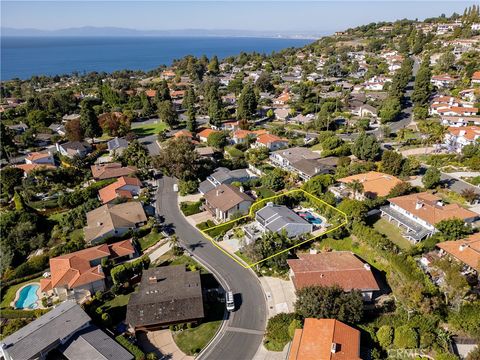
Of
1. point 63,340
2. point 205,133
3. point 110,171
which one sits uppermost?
point 205,133

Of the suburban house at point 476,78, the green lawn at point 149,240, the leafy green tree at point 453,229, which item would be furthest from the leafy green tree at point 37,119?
the suburban house at point 476,78

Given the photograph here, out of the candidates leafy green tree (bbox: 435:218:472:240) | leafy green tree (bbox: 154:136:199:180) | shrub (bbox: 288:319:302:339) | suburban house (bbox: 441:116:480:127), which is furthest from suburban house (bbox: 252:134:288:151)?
shrub (bbox: 288:319:302:339)

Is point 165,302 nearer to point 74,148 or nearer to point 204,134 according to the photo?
point 204,134

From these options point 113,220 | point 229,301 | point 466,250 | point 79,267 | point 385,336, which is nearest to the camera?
point 385,336

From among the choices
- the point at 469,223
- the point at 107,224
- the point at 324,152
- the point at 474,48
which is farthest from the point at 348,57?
the point at 107,224

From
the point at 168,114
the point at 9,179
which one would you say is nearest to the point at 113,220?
the point at 9,179

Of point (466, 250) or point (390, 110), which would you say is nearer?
point (466, 250)

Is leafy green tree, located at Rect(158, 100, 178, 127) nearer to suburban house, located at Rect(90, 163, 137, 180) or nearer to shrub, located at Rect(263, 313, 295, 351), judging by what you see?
suburban house, located at Rect(90, 163, 137, 180)

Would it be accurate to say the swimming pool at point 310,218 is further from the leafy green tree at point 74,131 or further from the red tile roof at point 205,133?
the leafy green tree at point 74,131

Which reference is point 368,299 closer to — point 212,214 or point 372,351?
point 372,351
